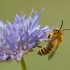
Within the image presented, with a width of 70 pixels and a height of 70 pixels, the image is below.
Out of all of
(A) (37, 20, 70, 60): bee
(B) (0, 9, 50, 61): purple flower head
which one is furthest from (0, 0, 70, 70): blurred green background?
(B) (0, 9, 50, 61): purple flower head

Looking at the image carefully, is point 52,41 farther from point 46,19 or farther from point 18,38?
point 46,19

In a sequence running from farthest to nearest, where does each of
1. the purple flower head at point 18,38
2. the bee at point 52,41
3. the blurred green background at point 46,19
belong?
the blurred green background at point 46,19, the bee at point 52,41, the purple flower head at point 18,38

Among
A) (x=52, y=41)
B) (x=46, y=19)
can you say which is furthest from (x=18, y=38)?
(x=46, y=19)

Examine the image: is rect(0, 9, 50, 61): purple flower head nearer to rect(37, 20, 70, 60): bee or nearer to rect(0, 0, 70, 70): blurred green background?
rect(37, 20, 70, 60): bee

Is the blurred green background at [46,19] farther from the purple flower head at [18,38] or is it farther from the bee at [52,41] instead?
the purple flower head at [18,38]

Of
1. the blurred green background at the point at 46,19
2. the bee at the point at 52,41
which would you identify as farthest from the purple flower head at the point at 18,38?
the blurred green background at the point at 46,19

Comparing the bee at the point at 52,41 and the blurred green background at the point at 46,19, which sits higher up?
the blurred green background at the point at 46,19

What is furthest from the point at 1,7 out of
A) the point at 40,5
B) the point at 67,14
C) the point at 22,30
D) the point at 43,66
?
the point at 22,30

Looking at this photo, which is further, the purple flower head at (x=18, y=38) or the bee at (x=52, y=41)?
the bee at (x=52, y=41)
